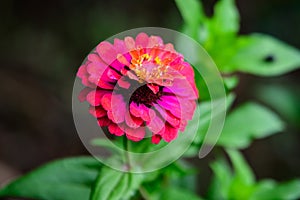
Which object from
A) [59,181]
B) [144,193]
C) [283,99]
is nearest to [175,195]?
[144,193]

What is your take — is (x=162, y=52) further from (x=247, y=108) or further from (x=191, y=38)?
(x=247, y=108)

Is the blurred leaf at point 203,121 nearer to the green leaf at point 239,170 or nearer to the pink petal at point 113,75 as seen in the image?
the green leaf at point 239,170

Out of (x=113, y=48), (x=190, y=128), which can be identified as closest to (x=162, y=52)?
(x=113, y=48)

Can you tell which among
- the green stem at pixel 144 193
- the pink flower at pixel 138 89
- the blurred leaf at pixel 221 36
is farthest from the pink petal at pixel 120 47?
the blurred leaf at pixel 221 36

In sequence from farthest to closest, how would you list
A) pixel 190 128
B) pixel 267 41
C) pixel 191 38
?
1. pixel 267 41
2. pixel 191 38
3. pixel 190 128

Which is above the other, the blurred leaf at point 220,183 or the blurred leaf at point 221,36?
the blurred leaf at point 221,36

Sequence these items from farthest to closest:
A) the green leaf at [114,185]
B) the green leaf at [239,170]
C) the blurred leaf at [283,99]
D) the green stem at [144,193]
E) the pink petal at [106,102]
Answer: the blurred leaf at [283,99] < the green leaf at [239,170] < the green stem at [144,193] < the green leaf at [114,185] < the pink petal at [106,102]

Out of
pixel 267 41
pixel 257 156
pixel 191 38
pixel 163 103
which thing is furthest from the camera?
pixel 257 156
